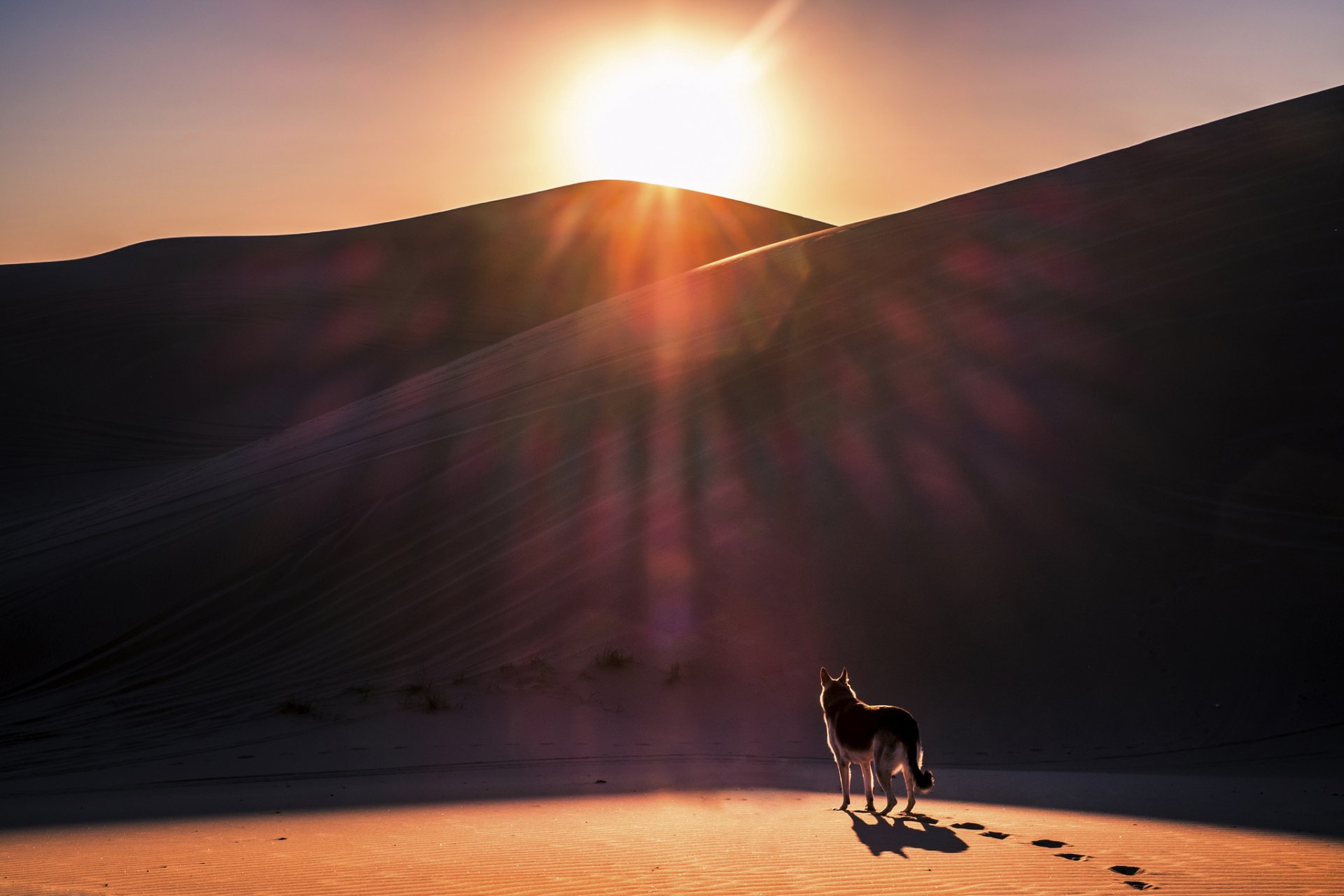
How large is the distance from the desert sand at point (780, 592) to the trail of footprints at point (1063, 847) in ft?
0.17

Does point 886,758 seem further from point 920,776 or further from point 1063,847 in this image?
point 1063,847

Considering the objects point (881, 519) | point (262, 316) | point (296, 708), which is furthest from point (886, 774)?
point (262, 316)

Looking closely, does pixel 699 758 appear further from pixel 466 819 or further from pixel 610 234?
pixel 610 234

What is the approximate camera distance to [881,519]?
1171cm

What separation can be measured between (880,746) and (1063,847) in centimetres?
105

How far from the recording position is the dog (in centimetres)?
588

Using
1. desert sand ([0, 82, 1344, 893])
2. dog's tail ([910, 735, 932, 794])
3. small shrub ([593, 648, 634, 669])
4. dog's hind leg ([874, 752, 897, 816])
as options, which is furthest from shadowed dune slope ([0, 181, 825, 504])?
dog's tail ([910, 735, 932, 794])

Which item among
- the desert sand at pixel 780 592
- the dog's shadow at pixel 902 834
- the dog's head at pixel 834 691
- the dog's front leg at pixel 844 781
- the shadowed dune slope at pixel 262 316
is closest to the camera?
the dog's shadow at pixel 902 834

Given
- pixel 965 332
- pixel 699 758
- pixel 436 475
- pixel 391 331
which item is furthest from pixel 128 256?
pixel 699 758

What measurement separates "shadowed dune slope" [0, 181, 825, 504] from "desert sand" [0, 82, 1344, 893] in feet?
29.7

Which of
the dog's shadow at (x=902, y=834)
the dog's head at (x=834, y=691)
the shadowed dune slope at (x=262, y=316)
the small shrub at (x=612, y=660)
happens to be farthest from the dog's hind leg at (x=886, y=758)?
the shadowed dune slope at (x=262, y=316)

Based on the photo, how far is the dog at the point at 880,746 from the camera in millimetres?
5875

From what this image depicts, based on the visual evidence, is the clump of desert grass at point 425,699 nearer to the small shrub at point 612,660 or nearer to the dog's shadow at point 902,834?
the small shrub at point 612,660

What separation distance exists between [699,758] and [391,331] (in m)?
29.4
